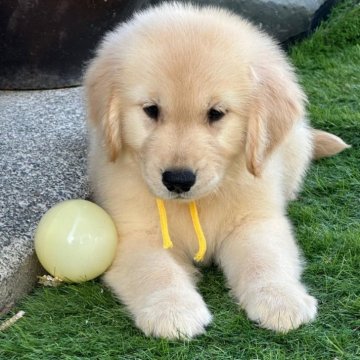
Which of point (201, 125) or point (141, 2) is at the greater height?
point (201, 125)

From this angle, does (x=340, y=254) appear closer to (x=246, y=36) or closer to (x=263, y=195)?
(x=263, y=195)

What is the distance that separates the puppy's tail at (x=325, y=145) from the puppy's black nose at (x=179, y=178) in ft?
5.92

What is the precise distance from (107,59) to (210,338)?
1.28 m

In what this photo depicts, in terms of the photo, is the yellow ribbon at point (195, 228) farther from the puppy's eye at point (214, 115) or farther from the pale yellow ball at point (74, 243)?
the puppy's eye at point (214, 115)

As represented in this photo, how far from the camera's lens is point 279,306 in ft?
8.20

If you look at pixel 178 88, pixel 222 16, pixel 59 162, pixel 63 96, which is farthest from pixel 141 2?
pixel 178 88

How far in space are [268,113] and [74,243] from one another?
0.99m

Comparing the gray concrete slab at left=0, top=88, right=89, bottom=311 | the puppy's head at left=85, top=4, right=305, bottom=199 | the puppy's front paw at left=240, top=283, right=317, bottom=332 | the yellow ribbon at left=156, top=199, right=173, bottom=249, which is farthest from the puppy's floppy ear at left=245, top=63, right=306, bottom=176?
the gray concrete slab at left=0, top=88, right=89, bottom=311

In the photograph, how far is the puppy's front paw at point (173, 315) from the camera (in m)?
2.43

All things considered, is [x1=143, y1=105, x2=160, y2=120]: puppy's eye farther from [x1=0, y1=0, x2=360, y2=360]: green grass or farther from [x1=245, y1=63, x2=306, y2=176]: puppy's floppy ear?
[x1=0, y1=0, x2=360, y2=360]: green grass

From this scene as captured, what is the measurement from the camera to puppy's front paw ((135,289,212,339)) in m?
2.43

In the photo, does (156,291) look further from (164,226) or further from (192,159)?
(192,159)

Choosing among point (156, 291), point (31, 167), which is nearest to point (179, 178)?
point (156, 291)

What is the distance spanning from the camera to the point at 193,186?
8.43ft
